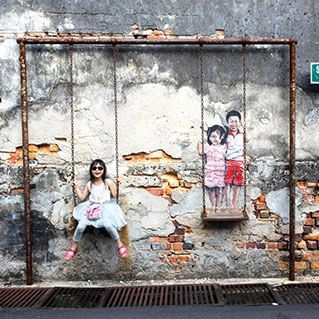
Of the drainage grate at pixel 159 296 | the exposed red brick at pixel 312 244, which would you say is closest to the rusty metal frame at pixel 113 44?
the exposed red brick at pixel 312 244

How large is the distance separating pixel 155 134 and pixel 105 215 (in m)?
0.99

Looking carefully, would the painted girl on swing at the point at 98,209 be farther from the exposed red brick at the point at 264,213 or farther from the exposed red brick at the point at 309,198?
the exposed red brick at the point at 309,198

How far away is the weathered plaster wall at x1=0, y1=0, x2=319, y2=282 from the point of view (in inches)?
185

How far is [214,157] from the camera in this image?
4734 millimetres

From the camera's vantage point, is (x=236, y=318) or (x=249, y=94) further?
(x=249, y=94)

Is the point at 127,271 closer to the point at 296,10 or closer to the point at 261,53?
the point at 261,53

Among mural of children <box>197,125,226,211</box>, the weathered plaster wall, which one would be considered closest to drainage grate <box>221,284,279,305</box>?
the weathered plaster wall

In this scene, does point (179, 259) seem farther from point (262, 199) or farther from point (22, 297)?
point (22, 297)

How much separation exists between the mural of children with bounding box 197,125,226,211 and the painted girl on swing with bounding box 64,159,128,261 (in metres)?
0.99

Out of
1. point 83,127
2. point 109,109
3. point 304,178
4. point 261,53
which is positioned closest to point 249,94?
point 261,53

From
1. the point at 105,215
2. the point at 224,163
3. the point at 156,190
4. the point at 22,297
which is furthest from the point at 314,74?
the point at 22,297

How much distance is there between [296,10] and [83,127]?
258cm

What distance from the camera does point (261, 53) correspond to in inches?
186

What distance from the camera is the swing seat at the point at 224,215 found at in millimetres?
4586
